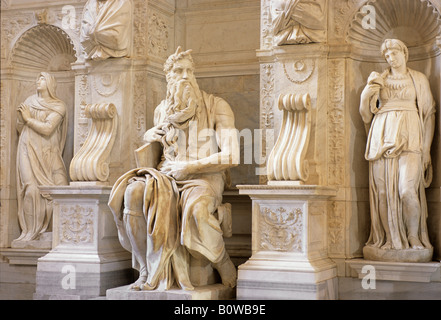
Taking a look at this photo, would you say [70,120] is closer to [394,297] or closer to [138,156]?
[138,156]

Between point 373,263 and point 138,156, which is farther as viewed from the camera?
point 138,156

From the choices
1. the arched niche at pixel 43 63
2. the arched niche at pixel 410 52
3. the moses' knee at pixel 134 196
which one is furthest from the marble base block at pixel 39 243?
the arched niche at pixel 410 52

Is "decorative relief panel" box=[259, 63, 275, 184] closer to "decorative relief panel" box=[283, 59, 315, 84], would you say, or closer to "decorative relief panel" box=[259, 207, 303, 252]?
"decorative relief panel" box=[283, 59, 315, 84]

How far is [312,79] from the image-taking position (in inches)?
236

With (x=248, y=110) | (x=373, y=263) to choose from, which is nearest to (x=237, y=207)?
(x=248, y=110)

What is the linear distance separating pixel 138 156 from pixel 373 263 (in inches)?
83.2

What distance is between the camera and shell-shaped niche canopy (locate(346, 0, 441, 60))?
6.07 metres

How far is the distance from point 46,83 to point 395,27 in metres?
3.30

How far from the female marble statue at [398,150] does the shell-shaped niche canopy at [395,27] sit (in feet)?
0.98

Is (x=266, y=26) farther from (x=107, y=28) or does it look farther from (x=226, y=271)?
(x=226, y=271)

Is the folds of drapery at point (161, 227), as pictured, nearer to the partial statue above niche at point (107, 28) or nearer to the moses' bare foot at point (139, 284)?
the moses' bare foot at point (139, 284)

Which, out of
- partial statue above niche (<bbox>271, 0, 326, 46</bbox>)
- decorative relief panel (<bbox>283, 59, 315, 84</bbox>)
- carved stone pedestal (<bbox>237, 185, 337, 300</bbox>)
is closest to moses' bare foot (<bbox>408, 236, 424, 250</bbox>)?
carved stone pedestal (<bbox>237, 185, 337, 300</bbox>)

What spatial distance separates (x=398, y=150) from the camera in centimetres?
581

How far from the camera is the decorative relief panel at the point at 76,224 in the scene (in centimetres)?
641
